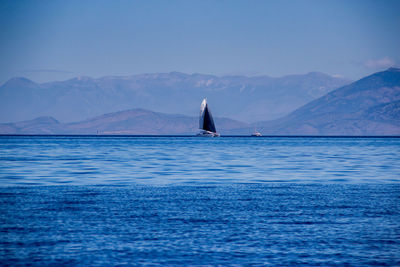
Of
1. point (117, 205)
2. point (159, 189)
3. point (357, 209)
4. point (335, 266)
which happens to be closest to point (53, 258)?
point (335, 266)

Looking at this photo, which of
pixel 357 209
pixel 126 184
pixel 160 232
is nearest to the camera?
pixel 160 232

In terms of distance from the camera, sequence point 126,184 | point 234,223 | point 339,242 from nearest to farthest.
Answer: point 339,242, point 234,223, point 126,184

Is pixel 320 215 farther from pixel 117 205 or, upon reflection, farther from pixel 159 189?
pixel 159 189

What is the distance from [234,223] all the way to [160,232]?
367 centimetres

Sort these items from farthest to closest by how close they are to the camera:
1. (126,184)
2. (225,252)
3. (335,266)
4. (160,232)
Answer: (126,184)
(160,232)
(225,252)
(335,266)

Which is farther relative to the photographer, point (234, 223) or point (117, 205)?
point (117, 205)

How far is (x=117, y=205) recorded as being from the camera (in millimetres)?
30750

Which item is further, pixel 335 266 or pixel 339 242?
pixel 339 242

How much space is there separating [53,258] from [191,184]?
1010 inches

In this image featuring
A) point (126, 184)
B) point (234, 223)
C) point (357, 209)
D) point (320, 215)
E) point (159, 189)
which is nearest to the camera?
point (234, 223)

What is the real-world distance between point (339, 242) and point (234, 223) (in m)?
5.16

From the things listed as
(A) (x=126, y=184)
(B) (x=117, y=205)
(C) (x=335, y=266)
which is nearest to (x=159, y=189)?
(A) (x=126, y=184)

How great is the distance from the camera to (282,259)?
18688mm

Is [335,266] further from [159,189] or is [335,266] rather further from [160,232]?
[159,189]
